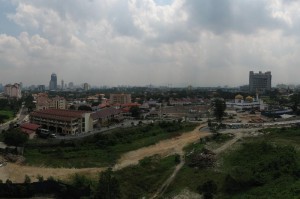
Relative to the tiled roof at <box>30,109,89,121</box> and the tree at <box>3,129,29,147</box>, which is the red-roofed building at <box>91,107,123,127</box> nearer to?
the tiled roof at <box>30,109,89,121</box>

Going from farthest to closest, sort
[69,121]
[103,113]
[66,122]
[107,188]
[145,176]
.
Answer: [103,113] < [66,122] < [69,121] < [145,176] < [107,188]

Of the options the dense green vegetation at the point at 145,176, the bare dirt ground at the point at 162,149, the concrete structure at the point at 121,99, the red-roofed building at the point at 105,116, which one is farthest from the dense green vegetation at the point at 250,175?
the concrete structure at the point at 121,99

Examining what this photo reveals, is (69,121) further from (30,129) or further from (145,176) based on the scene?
(145,176)

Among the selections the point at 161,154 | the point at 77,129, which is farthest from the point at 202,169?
the point at 77,129

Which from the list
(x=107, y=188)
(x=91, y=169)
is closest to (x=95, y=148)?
(x=91, y=169)

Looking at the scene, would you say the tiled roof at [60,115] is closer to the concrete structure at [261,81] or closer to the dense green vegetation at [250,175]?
the dense green vegetation at [250,175]

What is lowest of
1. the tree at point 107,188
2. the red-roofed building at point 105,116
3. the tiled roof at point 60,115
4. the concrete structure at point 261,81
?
the tree at point 107,188
